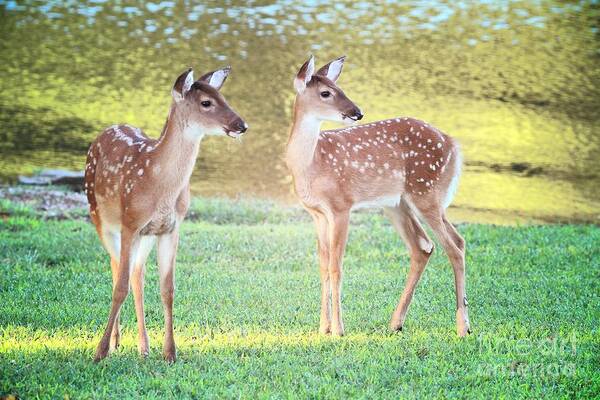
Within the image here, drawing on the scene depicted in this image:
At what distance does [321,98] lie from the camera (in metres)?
8.75

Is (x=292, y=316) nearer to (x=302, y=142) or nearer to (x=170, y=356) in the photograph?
(x=302, y=142)

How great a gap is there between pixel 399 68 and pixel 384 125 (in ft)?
47.2

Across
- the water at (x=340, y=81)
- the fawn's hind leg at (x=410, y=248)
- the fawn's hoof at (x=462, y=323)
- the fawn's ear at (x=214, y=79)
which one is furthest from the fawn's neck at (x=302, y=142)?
the water at (x=340, y=81)

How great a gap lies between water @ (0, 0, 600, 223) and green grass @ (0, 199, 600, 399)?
289 centimetres

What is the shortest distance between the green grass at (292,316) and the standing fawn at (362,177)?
18.5 inches

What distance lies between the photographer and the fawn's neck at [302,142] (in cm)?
884

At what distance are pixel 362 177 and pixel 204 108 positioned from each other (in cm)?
187

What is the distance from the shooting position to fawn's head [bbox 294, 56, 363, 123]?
8.68 m

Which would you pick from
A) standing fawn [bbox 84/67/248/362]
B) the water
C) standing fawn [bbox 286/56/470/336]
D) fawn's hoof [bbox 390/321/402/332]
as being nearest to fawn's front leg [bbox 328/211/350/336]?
standing fawn [bbox 286/56/470/336]

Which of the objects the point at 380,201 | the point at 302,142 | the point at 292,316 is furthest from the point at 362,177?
the point at 292,316

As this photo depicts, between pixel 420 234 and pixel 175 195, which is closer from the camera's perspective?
pixel 175 195

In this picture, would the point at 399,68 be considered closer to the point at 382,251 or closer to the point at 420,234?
the point at 382,251

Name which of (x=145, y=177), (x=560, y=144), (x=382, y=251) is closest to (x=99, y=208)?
(x=145, y=177)

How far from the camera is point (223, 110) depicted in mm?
7500
